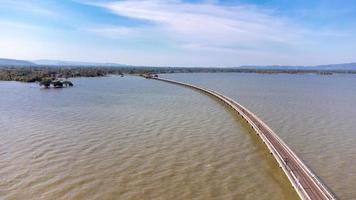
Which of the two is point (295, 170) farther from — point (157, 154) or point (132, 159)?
point (132, 159)

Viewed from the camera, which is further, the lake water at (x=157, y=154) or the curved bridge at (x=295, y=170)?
the lake water at (x=157, y=154)

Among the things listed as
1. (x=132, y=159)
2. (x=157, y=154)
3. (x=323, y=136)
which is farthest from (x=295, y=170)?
(x=323, y=136)

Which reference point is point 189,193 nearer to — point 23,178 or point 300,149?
point 23,178

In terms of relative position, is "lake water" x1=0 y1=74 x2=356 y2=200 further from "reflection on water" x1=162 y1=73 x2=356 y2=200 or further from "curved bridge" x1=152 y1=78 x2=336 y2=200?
"curved bridge" x1=152 y1=78 x2=336 y2=200

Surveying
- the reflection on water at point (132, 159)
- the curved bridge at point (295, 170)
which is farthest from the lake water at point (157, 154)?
the curved bridge at point (295, 170)

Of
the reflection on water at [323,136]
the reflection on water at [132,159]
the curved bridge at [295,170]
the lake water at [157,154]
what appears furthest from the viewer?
the reflection on water at [323,136]

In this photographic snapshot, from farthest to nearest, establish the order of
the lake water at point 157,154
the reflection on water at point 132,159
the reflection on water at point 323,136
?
the reflection on water at point 323,136 < the lake water at point 157,154 < the reflection on water at point 132,159

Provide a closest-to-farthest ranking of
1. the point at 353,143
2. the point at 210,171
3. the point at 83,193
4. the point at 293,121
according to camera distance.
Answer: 1. the point at 83,193
2. the point at 210,171
3. the point at 353,143
4. the point at 293,121

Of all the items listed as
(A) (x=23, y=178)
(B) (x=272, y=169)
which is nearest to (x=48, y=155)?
(A) (x=23, y=178)

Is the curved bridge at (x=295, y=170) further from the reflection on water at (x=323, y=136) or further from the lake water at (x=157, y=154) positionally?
the reflection on water at (x=323, y=136)
